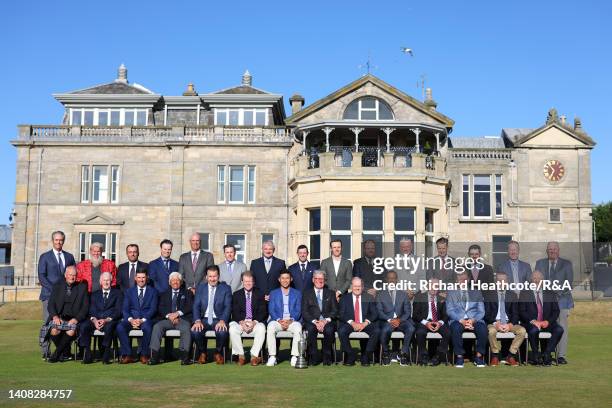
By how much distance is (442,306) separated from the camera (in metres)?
13.6

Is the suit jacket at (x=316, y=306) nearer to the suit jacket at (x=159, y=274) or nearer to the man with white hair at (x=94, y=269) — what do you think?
the suit jacket at (x=159, y=274)

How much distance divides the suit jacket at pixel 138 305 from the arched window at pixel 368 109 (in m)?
22.6

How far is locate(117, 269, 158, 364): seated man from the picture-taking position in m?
13.1

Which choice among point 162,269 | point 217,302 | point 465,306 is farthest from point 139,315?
point 465,306

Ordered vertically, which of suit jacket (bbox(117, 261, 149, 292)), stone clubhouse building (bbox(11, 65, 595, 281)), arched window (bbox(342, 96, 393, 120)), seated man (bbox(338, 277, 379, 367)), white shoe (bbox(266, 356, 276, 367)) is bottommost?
white shoe (bbox(266, 356, 276, 367))

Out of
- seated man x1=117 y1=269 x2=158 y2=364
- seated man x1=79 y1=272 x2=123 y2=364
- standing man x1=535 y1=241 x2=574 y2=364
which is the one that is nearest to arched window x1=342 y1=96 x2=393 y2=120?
standing man x1=535 y1=241 x2=574 y2=364

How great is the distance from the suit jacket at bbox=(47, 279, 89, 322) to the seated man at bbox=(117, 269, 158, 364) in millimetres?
719

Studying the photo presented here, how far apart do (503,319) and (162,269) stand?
258 inches

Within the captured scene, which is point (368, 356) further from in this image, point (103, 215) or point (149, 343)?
point (103, 215)

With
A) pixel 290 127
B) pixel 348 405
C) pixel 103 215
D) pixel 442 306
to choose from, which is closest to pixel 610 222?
pixel 290 127

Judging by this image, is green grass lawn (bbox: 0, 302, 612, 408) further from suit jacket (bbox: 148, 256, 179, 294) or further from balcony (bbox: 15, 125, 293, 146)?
balcony (bbox: 15, 125, 293, 146)

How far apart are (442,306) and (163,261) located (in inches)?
214

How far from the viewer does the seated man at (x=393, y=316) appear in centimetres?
1327

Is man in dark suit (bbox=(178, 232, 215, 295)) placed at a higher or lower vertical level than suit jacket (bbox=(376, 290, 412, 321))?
higher
